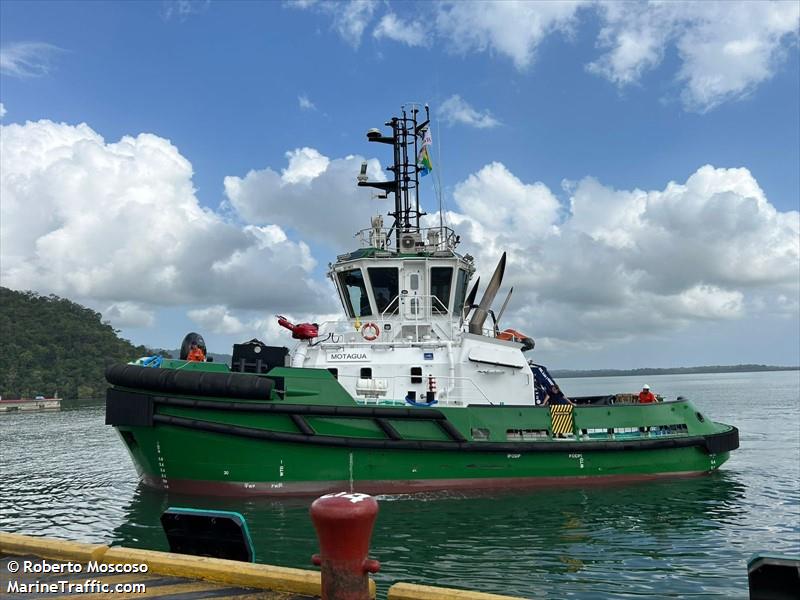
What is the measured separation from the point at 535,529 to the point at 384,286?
5.62 meters

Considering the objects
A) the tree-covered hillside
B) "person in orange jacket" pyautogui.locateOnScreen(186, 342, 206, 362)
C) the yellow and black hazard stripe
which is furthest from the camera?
the tree-covered hillside

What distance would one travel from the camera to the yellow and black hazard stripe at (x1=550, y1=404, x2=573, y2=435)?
425 inches

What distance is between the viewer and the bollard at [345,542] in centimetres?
290

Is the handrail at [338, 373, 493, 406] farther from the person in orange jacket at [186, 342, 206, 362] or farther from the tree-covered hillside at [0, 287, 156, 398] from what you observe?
the tree-covered hillside at [0, 287, 156, 398]

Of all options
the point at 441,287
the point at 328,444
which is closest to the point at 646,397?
the point at 441,287

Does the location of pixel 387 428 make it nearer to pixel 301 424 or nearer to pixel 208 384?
pixel 301 424

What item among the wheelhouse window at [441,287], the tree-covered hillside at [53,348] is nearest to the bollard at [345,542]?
the wheelhouse window at [441,287]

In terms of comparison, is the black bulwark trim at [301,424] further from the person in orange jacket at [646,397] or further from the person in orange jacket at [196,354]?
the person in orange jacket at [646,397]

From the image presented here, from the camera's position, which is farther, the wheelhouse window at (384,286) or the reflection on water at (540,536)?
the wheelhouse window at (384,286)

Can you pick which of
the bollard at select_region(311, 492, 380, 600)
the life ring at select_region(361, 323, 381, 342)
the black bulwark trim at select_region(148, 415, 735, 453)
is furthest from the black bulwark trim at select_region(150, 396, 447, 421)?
the bollard at select_region(311, 492, 380, 600)

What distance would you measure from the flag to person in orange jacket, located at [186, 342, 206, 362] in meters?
6.42

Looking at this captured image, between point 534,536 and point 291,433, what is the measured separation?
4.20 metres

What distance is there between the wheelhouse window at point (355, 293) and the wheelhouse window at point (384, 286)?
8.2 inches

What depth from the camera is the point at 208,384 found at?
372 inches
